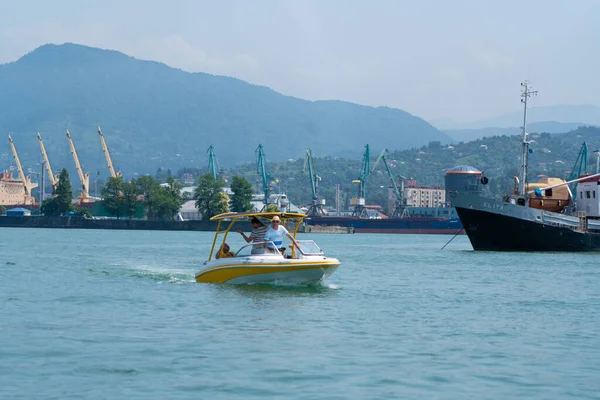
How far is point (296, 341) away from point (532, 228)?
47936mm

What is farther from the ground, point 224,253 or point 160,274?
point 224,253

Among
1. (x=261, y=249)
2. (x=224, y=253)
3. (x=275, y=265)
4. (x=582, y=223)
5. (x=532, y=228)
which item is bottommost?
(x=275, y=265)

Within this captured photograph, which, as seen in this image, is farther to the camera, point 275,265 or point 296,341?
point 275,265

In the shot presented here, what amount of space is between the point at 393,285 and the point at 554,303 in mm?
8299

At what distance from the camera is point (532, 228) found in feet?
223

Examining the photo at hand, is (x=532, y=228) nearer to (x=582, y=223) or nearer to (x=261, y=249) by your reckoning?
(x=582, y=223)

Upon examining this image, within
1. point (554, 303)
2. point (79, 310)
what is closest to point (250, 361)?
point (79, 310)

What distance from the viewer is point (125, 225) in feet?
644

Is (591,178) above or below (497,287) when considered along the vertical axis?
above

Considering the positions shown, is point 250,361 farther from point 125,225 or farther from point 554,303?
point 125,225

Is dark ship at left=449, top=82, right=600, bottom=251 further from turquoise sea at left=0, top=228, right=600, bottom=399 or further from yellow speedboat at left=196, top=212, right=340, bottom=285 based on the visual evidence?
yellow speedboat at left=196, top=212, right=340, bottom=285

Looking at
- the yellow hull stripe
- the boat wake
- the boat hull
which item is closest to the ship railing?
the boat wake

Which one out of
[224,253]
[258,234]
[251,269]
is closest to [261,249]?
[258,234]

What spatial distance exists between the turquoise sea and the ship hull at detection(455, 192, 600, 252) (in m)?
28.0
